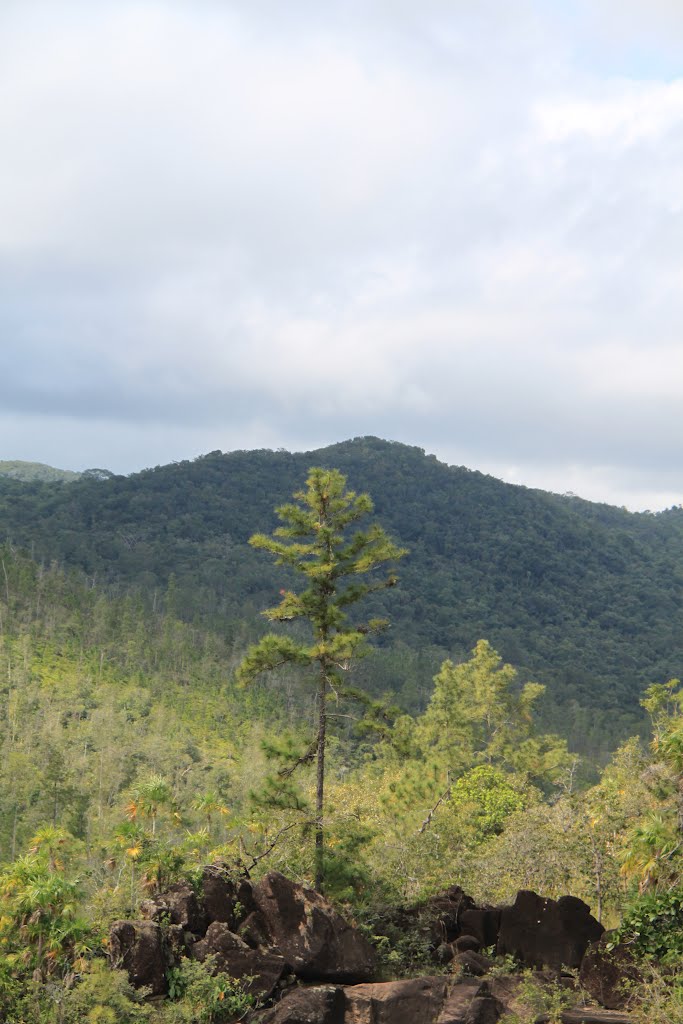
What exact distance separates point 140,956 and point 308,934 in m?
2.79

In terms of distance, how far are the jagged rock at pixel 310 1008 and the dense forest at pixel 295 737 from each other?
3.89 feet

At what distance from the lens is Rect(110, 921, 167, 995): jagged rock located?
13602 mm

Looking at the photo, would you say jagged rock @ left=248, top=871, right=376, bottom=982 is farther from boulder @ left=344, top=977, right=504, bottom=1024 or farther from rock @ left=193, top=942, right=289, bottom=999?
boulder @ left=344, top=977, right=504, bottom=1024

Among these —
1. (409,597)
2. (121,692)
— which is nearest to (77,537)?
(409,597)

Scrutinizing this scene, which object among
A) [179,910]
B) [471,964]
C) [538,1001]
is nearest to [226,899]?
[179,910]

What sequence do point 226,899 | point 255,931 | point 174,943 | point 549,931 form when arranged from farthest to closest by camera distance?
point 549,931
point 226,899
point 255,931
point 174,943

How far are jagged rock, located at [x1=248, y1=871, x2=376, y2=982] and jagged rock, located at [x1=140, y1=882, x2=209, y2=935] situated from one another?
3.25ft

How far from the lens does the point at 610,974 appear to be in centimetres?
1413

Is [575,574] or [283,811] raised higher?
[575,574]

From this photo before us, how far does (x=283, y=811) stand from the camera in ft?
66.3

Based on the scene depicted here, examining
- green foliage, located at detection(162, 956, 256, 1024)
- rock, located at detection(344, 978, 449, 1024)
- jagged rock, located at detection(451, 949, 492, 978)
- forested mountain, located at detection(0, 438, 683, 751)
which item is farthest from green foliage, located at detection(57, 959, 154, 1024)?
forested mountain, located at detection(0, 438, 683, 751)

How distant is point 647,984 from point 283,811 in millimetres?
9283

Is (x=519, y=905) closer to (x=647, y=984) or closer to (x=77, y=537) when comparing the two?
(x=647, y=984)

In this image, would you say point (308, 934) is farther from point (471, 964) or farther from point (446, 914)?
point (446, 914)
